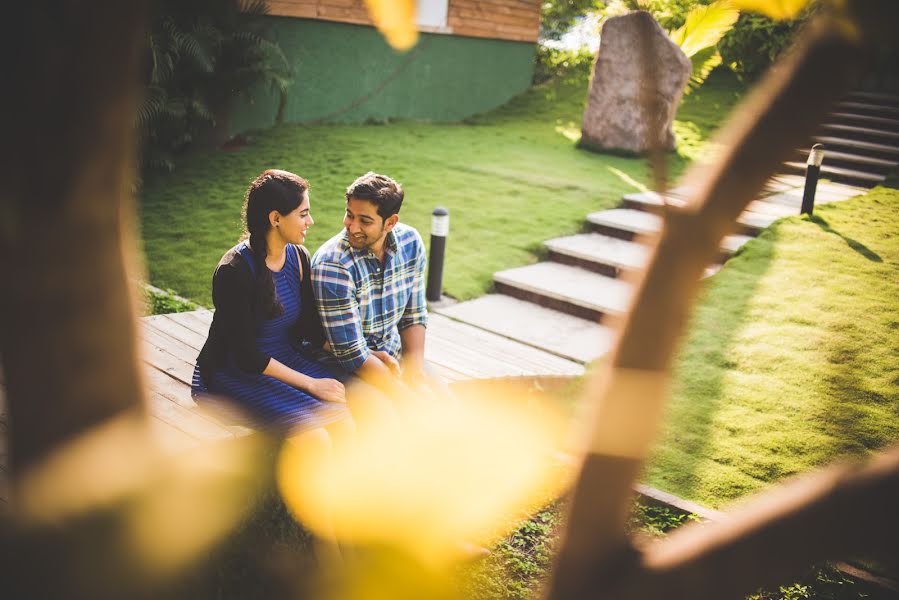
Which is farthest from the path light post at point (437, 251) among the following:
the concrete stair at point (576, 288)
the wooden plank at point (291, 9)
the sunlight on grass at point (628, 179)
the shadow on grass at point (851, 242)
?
the wooden plank at point (291, 9)

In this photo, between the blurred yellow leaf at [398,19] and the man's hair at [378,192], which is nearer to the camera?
the blurred yellow leaf at [398,19]

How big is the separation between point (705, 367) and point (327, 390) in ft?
10.8

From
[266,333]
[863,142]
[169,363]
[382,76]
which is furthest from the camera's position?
[382,76]

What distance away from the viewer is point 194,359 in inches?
159

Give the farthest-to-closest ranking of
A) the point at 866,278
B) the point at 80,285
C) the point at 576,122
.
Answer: the point at 576,122 < the point at 866,278 < the point at 80,285

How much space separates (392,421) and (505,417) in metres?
1.53

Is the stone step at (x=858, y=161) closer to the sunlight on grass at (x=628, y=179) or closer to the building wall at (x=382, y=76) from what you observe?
the sunlight on grass at (x=628, y=179)

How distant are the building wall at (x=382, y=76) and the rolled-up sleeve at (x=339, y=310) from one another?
927cm

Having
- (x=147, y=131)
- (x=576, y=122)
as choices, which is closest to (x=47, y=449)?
(x=147, y=131)

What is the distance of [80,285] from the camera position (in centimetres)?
84

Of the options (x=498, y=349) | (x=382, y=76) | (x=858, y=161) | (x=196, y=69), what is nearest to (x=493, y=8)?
(x=382, y=76)

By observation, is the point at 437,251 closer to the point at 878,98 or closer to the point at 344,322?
the point at 344,322

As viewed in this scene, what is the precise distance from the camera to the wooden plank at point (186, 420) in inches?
123

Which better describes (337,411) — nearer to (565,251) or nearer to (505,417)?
(505,417)
